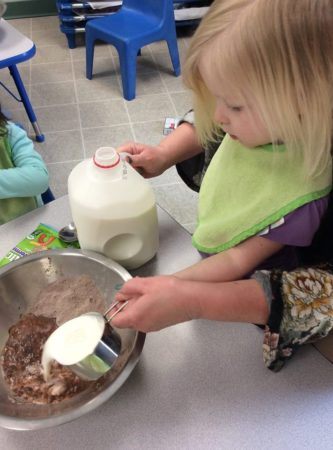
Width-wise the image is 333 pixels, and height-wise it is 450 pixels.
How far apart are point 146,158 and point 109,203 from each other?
0.21 meters

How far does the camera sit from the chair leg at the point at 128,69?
7.61ft

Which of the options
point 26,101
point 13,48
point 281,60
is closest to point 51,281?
point 281,60

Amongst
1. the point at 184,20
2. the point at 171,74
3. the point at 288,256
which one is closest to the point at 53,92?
the point at 171,74

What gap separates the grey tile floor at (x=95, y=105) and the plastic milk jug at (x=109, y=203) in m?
1.06

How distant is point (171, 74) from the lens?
2693 mm

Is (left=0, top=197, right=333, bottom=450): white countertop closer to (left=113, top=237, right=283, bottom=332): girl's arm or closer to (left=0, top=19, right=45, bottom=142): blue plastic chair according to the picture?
(left=113, top=237, right=283, bottom=332): girl's arm

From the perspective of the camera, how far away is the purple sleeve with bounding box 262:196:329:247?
575 mm

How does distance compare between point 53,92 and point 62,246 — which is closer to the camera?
point 62,246

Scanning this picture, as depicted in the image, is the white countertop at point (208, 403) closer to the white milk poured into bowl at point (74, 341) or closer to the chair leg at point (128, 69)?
the white milk poured into bowl at point (74, 341)

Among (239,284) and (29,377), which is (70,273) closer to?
(29,377)

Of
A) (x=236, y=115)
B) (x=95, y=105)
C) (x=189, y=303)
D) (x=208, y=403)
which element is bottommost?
(x=95, y=105)

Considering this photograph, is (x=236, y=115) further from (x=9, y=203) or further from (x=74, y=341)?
(x=9, y=203)

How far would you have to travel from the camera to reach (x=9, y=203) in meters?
1.08

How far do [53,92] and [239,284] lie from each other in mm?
2289
